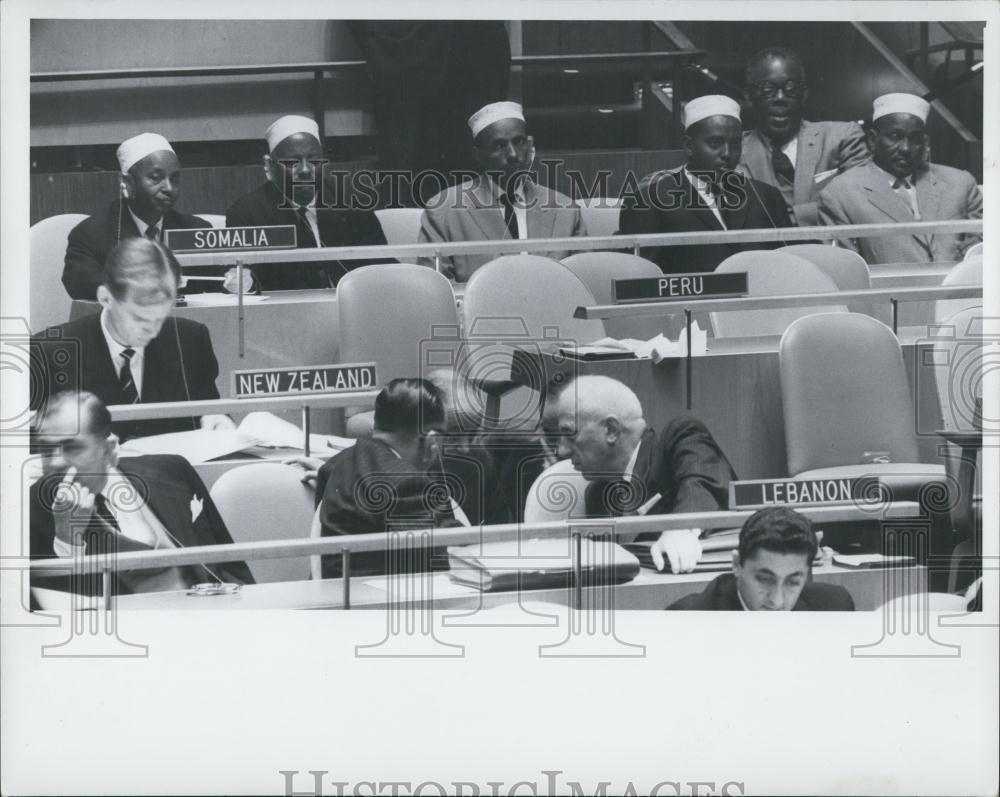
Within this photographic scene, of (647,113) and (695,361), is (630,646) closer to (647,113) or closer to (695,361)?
(695,361)

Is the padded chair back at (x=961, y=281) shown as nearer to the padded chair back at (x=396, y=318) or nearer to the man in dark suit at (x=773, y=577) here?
the man in dark suit at (x=773, y=577)

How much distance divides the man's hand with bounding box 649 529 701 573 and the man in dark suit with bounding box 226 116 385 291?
0.74m

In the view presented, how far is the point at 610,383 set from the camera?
2613 millimetres

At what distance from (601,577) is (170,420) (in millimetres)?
795

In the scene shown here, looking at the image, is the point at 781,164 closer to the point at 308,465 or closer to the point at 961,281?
the point at 961,281

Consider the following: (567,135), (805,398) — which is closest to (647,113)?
(567,135)

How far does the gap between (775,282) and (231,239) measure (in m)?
1.00

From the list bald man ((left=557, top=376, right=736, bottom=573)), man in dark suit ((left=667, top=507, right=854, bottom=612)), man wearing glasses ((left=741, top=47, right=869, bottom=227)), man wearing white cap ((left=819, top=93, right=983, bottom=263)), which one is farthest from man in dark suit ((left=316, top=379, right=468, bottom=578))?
man wearing white cap ((left=819, top=93, right=983, bottom=263))

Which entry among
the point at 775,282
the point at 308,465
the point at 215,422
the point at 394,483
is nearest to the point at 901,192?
the point at 775,282

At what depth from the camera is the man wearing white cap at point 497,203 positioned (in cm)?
257

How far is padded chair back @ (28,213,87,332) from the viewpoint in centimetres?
244

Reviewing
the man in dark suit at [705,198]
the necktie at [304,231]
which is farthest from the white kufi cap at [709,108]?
the necktie at [304,231]

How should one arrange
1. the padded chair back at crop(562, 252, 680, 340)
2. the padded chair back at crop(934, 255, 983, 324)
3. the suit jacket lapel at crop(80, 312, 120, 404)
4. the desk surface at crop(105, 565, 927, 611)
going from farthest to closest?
the padded chair back at crop(562, 252, 680, 340)
the padded chair back at crop(934, 255, 983, 324)
the suit jacket lapel at crop(80, 312, 120, 404)
the desk surface at crop(105, 565, 927, 611)

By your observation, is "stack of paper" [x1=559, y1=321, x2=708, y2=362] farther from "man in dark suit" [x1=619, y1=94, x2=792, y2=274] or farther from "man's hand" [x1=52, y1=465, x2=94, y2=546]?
"man's hand" [x1=52, y1=465, x2=94, y2=546]
